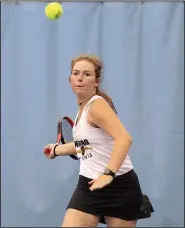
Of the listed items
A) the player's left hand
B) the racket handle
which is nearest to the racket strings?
the racket handle

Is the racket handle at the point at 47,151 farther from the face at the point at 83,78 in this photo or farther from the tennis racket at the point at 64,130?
the face at the point at 83,78

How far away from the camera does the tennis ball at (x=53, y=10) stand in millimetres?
3520

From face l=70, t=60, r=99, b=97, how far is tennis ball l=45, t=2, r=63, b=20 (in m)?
1.19

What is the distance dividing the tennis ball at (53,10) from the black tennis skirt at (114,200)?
1555 mm

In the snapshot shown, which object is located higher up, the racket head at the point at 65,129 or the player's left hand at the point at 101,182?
the racket head at the point at 65,129

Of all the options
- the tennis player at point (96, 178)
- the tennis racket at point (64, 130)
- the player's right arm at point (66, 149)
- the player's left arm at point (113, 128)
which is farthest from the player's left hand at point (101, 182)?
the tennis racket at point (64, 130)

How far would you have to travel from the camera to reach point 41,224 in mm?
3904

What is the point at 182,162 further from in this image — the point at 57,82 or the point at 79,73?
the point at 79,73

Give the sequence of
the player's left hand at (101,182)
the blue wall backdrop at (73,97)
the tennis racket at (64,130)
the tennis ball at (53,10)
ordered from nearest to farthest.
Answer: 1. the player's left hand at (101,182)
2. the tennis racket at (64,130)
3. the tennis ball at (53,10)
4. the blue wall backdrop at (73,97)

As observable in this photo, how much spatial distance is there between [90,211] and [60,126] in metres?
0.70

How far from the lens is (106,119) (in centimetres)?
217

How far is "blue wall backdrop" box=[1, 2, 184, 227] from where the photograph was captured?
382 centimetres

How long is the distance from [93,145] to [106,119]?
204mm

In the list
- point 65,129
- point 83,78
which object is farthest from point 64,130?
point 83,78
